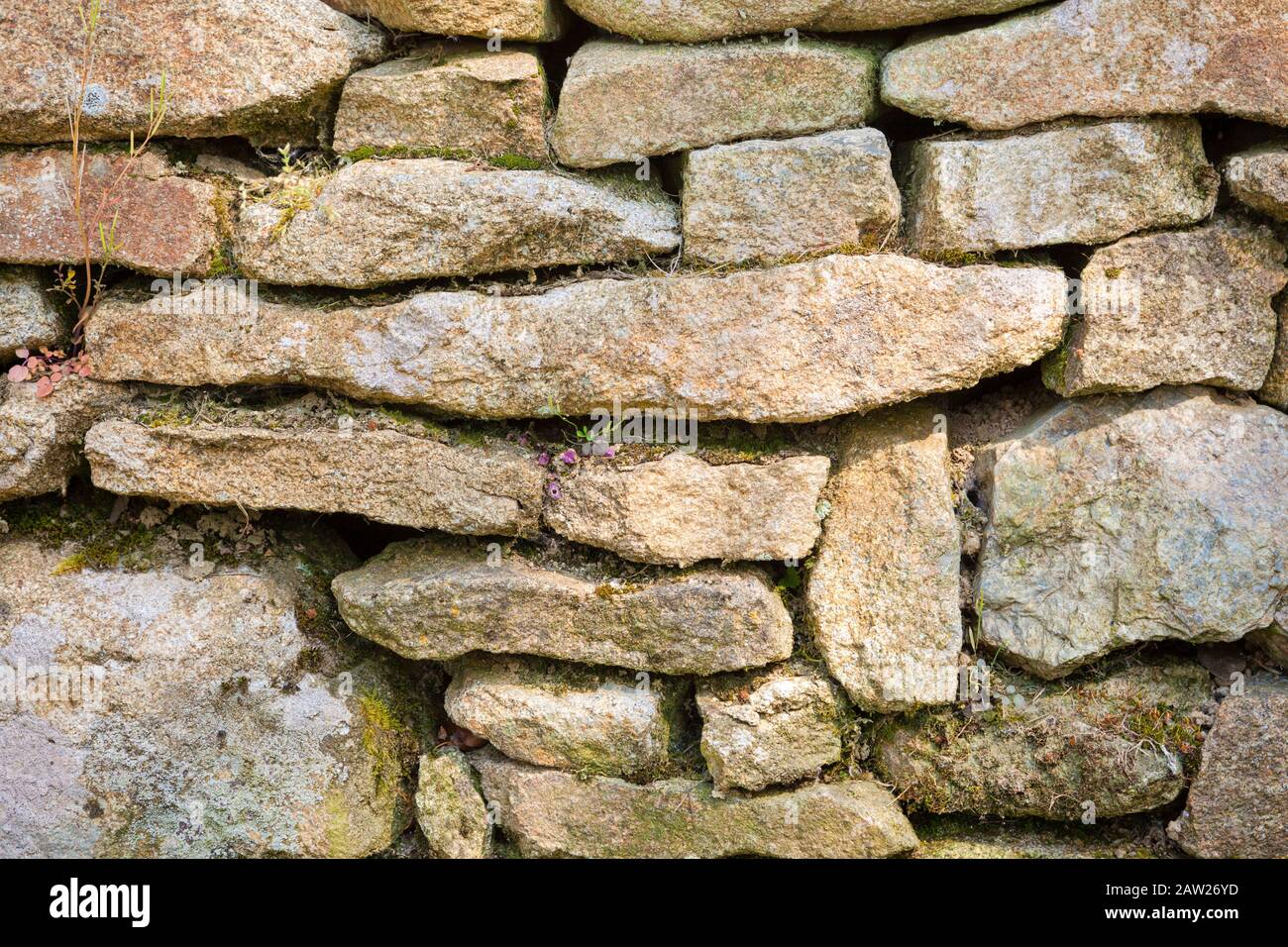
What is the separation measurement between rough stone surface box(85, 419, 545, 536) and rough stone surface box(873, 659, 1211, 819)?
153 centimetres

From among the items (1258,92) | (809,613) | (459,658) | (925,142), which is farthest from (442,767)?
(1258,92)

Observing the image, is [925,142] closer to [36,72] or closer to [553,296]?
[553,296]

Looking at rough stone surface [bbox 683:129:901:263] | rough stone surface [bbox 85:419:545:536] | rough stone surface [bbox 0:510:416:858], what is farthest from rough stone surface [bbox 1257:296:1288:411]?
rough stone surface [bbox 0:510:416:858]

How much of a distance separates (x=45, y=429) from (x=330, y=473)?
100cm

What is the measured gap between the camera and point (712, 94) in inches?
124

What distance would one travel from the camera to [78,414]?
11.2ft

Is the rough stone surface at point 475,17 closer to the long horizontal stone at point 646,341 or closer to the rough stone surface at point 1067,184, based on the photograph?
the long horizontal stone at point 646,341

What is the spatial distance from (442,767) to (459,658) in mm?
381

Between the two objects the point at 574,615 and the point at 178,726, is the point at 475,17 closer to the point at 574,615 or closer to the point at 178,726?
the point at 574,615

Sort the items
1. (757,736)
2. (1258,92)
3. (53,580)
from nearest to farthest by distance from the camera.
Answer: (1258,92) < (757,736) < (53,580)

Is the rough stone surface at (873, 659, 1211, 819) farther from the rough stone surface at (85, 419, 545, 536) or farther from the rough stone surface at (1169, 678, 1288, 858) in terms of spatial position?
the rough stone surface at (85, 419, 545, 536)

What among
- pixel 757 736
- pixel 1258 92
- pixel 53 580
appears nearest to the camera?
pixel 1258 92

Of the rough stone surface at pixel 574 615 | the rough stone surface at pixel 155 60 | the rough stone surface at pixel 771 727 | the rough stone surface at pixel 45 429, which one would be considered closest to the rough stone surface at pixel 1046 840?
the rough stone surface at pixel 771 727

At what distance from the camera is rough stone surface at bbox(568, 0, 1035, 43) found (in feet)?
10.1
